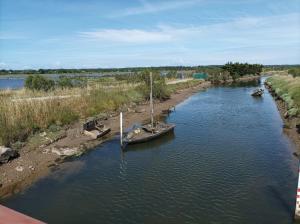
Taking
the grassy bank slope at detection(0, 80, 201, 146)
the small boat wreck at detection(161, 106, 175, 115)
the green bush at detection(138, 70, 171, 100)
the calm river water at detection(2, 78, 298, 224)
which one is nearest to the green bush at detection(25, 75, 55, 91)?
the grassy bank slope at detection(0, 80, 201, 146)

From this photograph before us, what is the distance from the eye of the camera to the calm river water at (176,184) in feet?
47.8

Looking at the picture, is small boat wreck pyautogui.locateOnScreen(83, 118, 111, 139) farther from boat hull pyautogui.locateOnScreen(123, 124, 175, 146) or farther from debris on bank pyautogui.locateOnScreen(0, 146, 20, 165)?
debris on bank pyautogui.locateOnScreen(0, 146, 20, 165)

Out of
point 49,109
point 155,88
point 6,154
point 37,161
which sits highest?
point 155,88

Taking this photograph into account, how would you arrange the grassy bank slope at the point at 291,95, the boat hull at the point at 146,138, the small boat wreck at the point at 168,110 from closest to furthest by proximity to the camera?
1. the boat hull at the point at 146,138
2. the grassy bank slope at the point at 291,95
3. the small boat wreck at the point at 168,110

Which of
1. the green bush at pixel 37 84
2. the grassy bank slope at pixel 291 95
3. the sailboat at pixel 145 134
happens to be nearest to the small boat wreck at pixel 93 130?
the sailboat at pixel 145 134

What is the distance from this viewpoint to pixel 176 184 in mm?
17859

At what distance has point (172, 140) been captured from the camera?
28.0 meters

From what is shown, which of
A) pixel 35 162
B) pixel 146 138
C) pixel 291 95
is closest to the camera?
pixel 35 162

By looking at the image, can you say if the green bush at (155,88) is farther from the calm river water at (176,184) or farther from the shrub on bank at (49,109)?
the calm river water at (176,184)

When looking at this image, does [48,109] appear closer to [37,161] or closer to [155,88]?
[37,161]

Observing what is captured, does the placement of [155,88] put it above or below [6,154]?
above

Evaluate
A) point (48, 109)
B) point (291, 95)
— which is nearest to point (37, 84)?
point (48, 109)

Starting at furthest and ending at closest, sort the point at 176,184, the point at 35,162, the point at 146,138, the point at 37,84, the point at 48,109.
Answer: the point at 37,84, the point at 48,109, the point at 146,138, the point at 35,162, the point at 176,184

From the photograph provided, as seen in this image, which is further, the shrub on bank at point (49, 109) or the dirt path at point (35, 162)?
the shrub on bank at point (49, 109)
